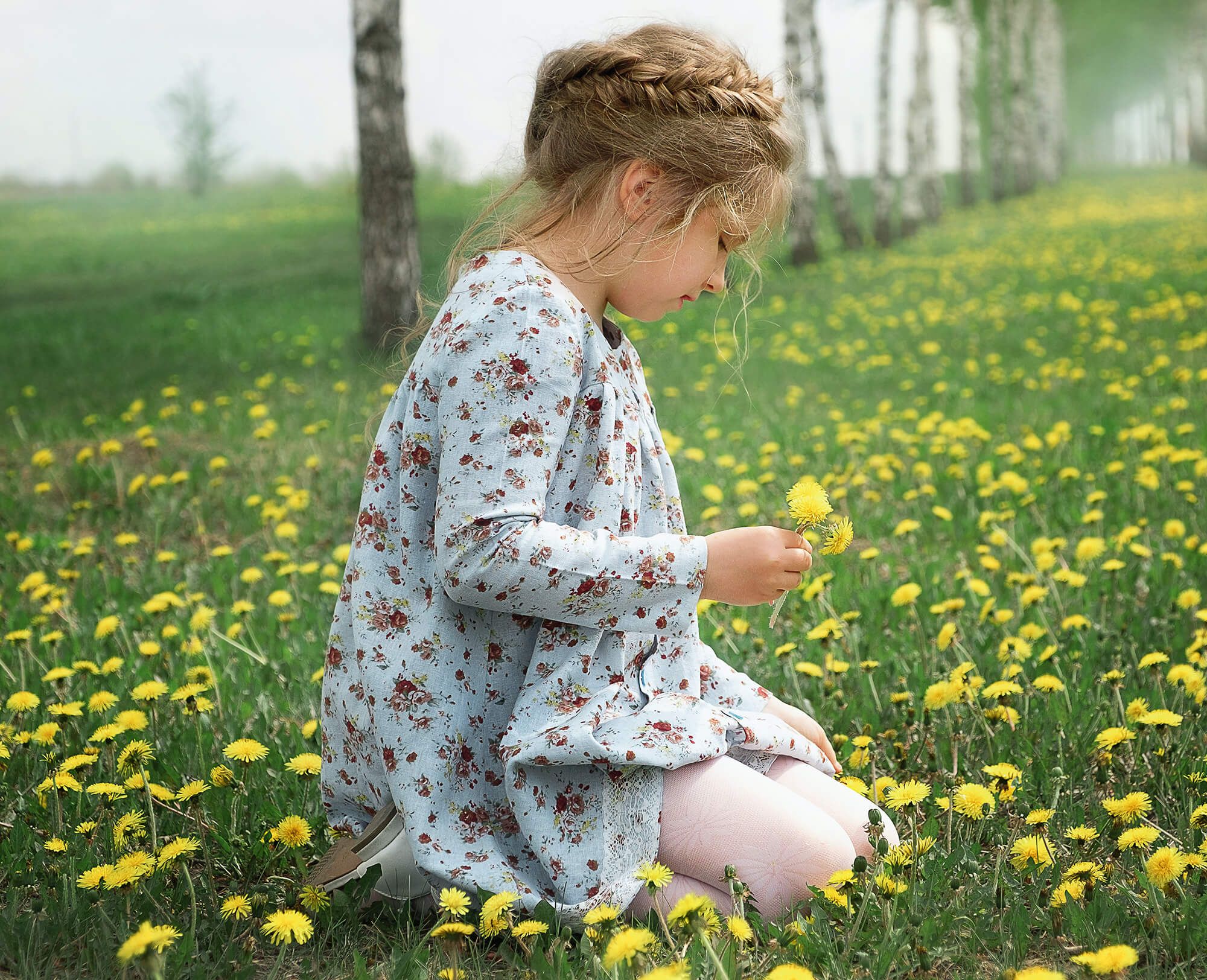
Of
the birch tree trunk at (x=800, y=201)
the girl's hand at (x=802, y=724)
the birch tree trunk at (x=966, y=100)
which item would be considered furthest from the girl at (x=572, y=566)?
the birch tree trunk at (x=966, y=100)

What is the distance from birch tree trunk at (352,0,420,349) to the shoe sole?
19.9ft

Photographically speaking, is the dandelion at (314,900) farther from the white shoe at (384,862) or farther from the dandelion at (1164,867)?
the dandelion at (1164,867)

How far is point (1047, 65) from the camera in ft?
104

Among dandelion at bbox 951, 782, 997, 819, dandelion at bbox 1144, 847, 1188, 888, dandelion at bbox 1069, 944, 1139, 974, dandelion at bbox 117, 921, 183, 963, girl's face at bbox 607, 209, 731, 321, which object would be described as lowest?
dandelion at bbox 1144, 847, 1188, 888

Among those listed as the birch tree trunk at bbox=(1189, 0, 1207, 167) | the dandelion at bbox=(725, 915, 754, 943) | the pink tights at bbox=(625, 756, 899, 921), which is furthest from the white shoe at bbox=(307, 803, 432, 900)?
the birch tree trunk at bbox=(1189, 0, 1207, 167)

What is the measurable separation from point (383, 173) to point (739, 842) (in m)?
6.88

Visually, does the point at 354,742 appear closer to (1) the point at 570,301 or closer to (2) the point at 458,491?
(2) the point at 458,491

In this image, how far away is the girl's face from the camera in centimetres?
189

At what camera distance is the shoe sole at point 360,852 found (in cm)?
187

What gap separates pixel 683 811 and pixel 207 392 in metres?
6.45

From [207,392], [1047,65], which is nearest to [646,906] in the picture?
[207,392]

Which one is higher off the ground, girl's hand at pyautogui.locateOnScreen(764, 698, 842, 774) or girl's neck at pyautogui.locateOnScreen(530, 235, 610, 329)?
girl's neck at pyautogui.locateOnScreen(530, 235, 610, 329)

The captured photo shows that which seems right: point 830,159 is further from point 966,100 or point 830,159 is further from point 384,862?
point 384,862

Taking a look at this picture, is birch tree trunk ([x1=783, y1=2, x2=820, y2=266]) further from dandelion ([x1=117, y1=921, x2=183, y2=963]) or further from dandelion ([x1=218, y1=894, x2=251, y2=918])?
dandelion ([x1=117, y1=921, x2=183, y2=963])
